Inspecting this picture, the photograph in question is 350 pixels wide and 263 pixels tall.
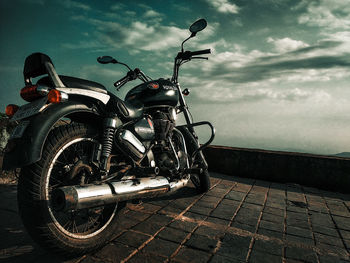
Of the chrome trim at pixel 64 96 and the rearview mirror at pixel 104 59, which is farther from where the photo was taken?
the rearview mirror at pixel 104 59

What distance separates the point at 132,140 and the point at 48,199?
89 centimetres

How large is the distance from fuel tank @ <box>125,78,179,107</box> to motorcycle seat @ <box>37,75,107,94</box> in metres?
0.72

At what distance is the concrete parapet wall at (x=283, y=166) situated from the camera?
4754 millimetres

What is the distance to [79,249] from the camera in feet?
5.78

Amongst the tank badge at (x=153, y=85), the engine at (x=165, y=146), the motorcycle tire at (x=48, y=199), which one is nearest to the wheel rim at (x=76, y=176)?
the motorcycle tire at (x=48, y=199)

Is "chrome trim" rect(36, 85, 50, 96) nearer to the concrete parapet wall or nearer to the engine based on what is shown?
the engine

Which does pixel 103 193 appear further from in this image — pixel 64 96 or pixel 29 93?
pixel 29 93

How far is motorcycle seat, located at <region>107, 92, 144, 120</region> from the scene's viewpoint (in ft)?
7.06

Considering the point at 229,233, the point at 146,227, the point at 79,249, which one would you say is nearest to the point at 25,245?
the point at 79,249

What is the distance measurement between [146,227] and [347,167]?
174 inches

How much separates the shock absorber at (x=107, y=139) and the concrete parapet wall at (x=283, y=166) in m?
4.02

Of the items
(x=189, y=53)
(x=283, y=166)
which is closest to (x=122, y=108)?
(x=189, y=53)

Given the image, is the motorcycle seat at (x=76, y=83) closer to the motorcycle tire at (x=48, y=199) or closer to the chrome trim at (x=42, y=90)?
the chrome trim at (x=42, y=90)

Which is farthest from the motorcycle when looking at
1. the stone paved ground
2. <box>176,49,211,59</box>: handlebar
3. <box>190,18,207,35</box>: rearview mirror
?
<box>190,18,207,35</box>: rearview mirror
